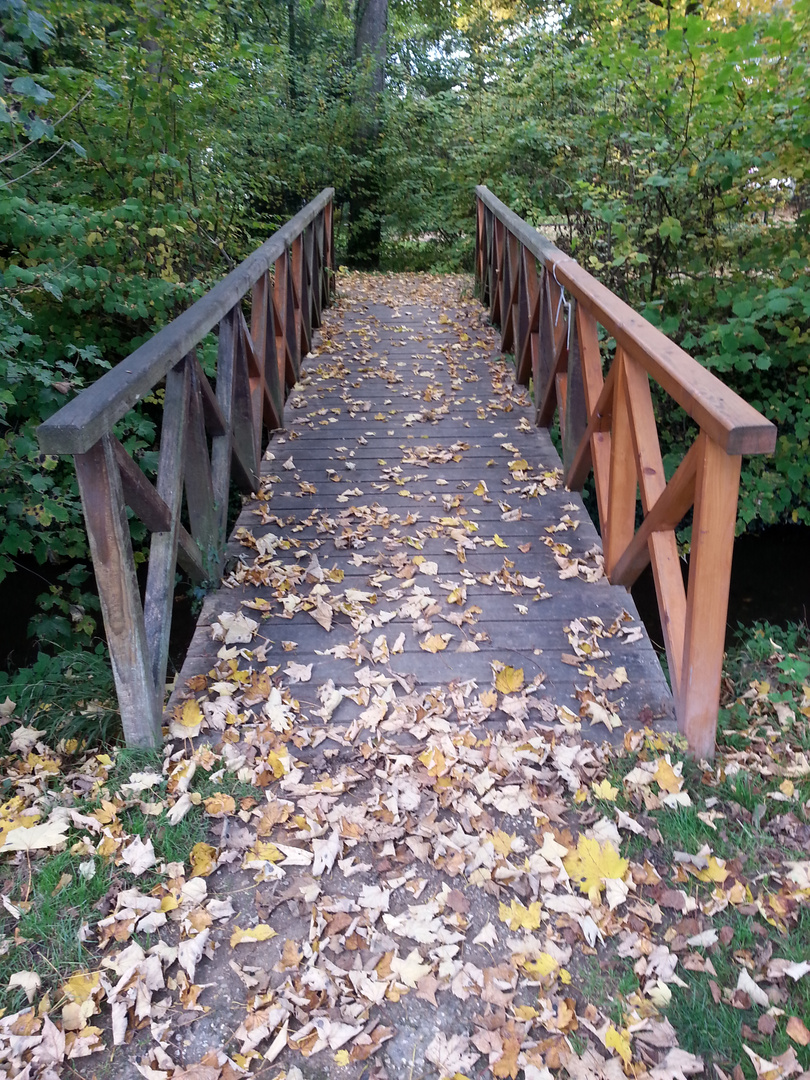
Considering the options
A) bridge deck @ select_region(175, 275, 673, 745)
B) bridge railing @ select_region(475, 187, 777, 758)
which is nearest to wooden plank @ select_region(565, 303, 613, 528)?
bridge railing @ select_region(475, 187, 777, 758)

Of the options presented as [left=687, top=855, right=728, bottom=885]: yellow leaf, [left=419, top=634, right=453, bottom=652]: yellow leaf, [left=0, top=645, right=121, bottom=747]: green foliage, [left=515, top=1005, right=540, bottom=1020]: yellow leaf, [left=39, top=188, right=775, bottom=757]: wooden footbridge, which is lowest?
[left=0, top=645, right=121, bottom=747]: green foliage

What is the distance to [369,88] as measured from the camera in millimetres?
12883

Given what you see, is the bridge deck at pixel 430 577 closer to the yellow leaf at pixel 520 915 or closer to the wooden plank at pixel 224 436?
the wooden plank at pixel 224 436

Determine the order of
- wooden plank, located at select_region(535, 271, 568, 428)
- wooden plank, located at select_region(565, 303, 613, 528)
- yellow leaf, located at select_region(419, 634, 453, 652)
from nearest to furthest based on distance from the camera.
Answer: yellow leaf, located at select_region(419, 634, 453, 652)
wooden plank, located at select_region(565, 303, 613, 528)
wooden plank, located at select_region(535, 271, 568, 428)

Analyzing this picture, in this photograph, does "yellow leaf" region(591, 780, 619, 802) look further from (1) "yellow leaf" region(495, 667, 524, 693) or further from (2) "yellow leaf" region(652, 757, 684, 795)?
(1) "yellow leaf" region(495, 667, 524, 693)

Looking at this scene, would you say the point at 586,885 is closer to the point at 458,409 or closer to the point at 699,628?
the point at 699,628

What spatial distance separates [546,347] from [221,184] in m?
3.64

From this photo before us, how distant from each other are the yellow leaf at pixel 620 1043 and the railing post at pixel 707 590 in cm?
108

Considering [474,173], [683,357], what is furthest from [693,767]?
[474,173]

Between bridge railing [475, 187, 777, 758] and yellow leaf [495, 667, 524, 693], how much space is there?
58 cm

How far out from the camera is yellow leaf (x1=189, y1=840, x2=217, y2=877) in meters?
2.22

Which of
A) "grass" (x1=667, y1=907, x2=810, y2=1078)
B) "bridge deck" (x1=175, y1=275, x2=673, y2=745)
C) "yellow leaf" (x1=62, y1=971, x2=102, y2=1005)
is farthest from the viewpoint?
"bridge deck" (x1=175, y1=275, x2=673, y2=745)

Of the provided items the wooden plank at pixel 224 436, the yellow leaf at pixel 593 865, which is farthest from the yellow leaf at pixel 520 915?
the wooden plank at pixel 224 436

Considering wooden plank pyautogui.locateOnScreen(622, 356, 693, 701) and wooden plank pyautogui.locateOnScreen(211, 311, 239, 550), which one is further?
wooden plank pyautogui.locateOnScreen(211, 311, 239, 550)
